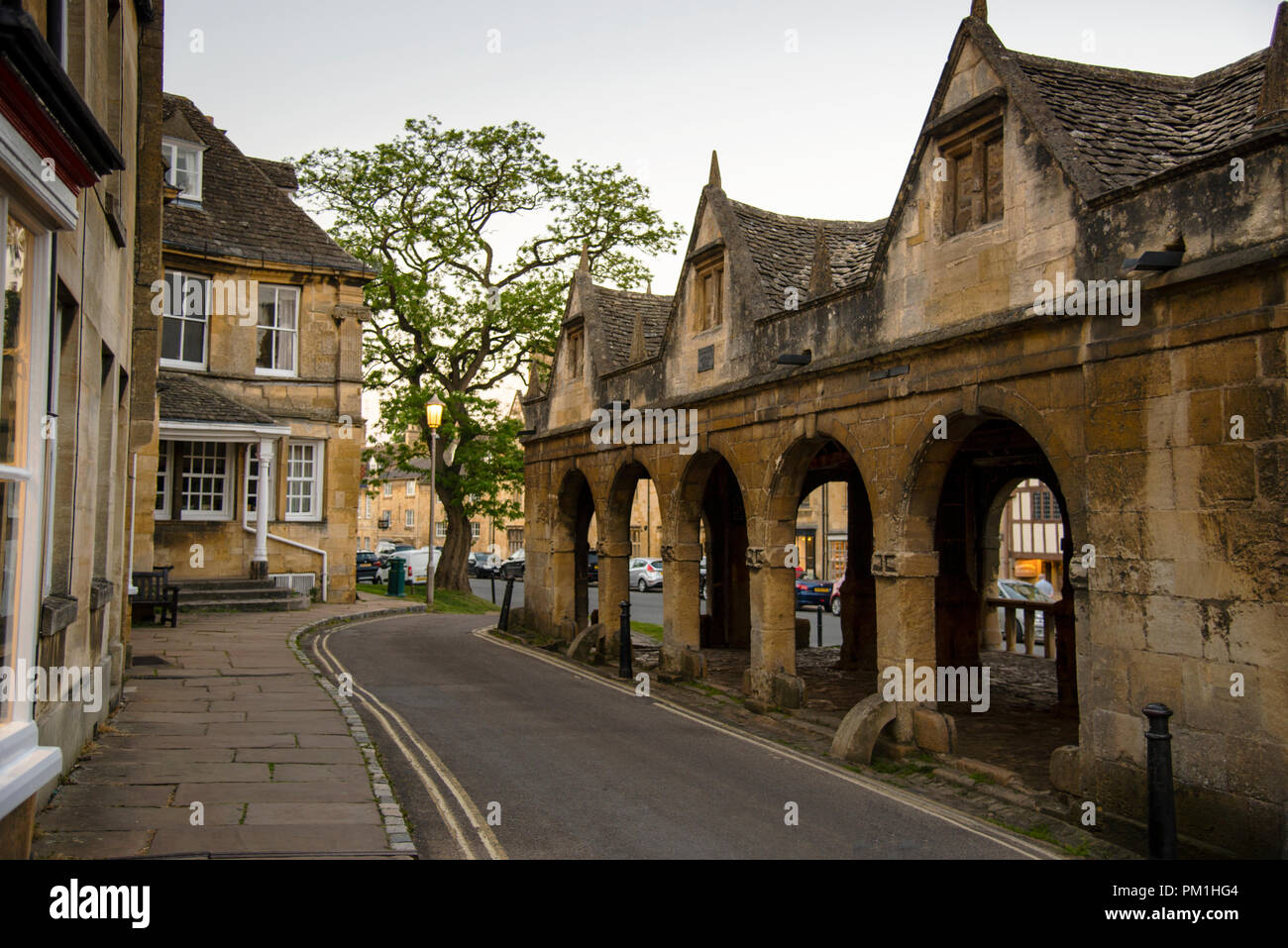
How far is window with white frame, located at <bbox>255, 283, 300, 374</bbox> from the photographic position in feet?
80.7

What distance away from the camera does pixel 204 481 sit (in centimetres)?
2352

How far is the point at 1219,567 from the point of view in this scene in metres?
7.40

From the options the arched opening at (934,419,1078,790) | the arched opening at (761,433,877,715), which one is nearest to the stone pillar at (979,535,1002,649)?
the arched opening at (934,419,1078,790)

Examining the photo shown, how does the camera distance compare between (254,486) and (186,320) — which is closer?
(186,320)

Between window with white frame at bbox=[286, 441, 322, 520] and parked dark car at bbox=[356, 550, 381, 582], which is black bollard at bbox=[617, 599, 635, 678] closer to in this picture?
window with white frame at bbox=[286, 441, 322, 520]

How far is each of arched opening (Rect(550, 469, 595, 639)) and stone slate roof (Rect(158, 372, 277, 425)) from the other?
24.0ft

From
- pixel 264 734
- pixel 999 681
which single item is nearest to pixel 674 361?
pixel 999 681

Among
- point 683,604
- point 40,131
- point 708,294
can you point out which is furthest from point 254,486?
point 40,131

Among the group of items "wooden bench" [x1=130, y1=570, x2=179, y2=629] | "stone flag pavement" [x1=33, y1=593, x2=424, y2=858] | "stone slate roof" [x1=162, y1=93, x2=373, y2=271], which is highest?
"stone slate roof" [x1=162, y1=93, x2=373, y2=271]

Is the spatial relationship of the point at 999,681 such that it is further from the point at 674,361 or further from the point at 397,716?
the point at 397,716

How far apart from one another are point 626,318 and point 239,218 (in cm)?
1061

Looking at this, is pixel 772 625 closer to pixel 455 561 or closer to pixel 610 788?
pixel 610 788
